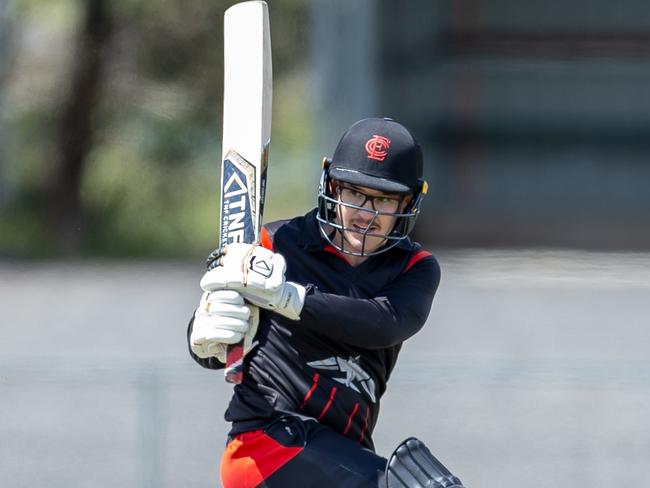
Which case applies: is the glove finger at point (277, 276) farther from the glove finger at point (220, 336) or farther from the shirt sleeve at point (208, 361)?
the shirt sleeve at point (208, 361)

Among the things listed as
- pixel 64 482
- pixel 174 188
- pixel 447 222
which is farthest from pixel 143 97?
pixel 64 482

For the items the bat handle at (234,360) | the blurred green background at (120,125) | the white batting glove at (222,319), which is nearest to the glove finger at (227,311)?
the white batting glove at (222,319)

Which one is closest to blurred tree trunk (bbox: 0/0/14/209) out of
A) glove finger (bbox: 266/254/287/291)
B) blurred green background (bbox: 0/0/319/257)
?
blurred green background (bbox: 0/0/319/257)

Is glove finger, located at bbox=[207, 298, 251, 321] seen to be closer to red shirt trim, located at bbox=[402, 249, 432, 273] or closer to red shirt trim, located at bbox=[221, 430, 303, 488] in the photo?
red shirt trim, located at bbox=[221, 430, 303, 488]

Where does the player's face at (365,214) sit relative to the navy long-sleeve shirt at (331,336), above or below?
above

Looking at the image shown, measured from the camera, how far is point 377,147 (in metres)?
2.88

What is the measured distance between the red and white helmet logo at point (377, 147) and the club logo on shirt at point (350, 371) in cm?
49

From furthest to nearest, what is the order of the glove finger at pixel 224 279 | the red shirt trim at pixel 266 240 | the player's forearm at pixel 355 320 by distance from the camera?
the red shirt trim at pixel 266 240 → the player's forearm at pixel 355 320 → the glove finger at pixel 224 279

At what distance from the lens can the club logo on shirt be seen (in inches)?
115

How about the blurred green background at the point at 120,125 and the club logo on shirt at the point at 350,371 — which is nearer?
the club logo on shirt at the point at 350,371

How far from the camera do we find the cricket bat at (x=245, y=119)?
305 cm

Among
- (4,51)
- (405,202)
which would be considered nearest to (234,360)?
(405,202)

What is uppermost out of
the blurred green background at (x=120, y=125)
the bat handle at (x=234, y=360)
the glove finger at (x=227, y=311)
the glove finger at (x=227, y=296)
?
the glove finger at (x=227, y=296)

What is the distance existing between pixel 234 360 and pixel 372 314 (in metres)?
0.33
